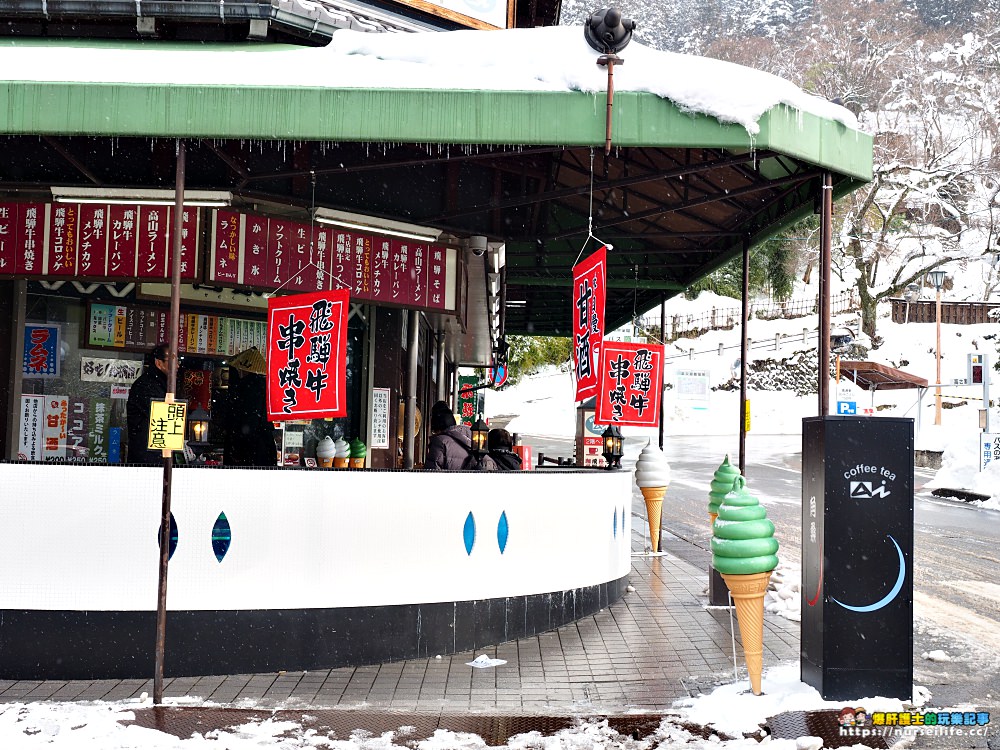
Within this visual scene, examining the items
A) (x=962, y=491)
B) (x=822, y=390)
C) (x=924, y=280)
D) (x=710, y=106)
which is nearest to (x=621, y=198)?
(x=710, y=106)

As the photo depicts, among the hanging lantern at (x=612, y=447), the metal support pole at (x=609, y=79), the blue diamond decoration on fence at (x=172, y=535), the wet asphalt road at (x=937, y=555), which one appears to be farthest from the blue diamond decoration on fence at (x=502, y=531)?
the hanging lantern at (x=612, y=447)

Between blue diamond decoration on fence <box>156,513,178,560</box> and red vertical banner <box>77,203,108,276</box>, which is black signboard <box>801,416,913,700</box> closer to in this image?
blue diamond decoration on fence <box>156,513,178,560</box>

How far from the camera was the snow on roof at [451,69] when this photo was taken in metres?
6.91

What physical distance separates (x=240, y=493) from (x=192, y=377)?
385 centimetres

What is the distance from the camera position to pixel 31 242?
9.18 metres

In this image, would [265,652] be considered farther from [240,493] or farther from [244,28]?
[244,28]

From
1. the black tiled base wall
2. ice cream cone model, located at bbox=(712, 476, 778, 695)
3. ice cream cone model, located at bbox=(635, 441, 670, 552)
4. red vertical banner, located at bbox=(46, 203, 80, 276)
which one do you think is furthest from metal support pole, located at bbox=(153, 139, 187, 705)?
ice cream cone model, located at bbox=(635, 441, 670, 552)

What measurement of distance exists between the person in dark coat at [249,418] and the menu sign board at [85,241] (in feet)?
6.20

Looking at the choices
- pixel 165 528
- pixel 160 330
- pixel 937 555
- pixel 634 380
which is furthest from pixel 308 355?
pixel 937 555

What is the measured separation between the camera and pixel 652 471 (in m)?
13.5

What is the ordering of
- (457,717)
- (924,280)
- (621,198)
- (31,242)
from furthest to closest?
(924,280) < (621,198) < (31,242) < (457,717)

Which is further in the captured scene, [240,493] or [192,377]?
[192,377]

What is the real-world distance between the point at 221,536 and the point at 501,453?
3.82 meters

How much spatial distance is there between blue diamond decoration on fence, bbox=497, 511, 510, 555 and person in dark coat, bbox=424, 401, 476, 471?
94cm
